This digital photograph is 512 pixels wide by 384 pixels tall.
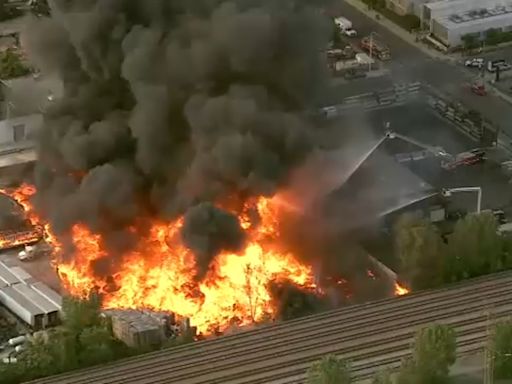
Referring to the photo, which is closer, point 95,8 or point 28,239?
point 95,8

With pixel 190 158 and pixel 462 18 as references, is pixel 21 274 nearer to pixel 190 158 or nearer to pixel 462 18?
pixel 190 158

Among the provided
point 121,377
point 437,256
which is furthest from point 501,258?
point 121,377

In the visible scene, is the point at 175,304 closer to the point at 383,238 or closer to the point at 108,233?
the point at 108,233

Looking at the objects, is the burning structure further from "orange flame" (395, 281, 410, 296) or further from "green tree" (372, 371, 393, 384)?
"green tree" (372, 371, 393, 384)

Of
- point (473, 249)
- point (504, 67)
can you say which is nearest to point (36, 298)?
point (473, 249)

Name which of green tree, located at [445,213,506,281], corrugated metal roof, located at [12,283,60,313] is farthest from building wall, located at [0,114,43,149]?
green tree, located at [445,213,506,281]

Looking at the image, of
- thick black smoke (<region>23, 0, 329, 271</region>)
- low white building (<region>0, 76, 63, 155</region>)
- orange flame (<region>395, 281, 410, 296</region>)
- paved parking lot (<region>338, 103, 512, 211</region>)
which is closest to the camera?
thick black smoke (<region>23, 0, 329, 271</region>)
